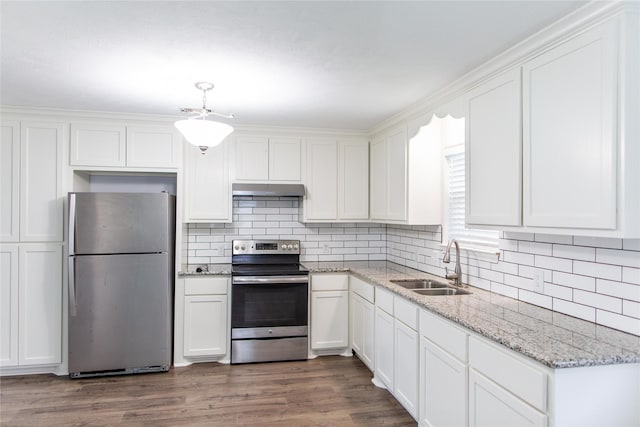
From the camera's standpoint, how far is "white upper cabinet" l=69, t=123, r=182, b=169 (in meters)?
3.70

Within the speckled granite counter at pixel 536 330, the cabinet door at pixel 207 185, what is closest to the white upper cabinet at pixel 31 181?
the cabinet door at pixel 207 185

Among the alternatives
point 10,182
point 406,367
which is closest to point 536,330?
point 406,367

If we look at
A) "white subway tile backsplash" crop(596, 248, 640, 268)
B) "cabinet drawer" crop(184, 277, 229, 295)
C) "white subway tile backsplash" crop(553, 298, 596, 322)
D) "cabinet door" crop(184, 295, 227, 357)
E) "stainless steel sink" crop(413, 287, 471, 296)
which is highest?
"white subway tile backsplash" crop(596, 248, 640, 268)

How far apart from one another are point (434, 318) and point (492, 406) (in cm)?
61

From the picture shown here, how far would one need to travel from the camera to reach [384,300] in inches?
126

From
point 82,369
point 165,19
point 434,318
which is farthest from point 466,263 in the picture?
point 82,369

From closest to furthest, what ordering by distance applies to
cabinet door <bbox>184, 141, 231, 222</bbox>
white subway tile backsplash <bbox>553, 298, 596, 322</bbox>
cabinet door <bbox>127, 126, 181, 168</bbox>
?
white subway tile backsplash <bbox>553, 298, 596, 322</bbox>, cabinet door <bbox>127, 126, 181, 168</bbox>, cabinet door <bbox>184, 141, 231, 222</bbox>

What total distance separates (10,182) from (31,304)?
1.07 m

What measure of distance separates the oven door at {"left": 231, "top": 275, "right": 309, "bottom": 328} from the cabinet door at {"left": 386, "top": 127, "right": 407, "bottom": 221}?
3.55 ft

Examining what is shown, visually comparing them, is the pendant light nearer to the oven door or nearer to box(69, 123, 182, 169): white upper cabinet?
box(69, 123, 182, 169): white upper cabinet

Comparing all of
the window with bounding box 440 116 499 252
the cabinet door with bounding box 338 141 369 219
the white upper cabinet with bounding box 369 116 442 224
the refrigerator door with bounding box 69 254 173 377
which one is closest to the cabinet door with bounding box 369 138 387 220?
the cabinet door with bounding box 338 141 369 219

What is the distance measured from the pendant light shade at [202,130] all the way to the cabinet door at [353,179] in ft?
6.16

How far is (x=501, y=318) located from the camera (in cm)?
215

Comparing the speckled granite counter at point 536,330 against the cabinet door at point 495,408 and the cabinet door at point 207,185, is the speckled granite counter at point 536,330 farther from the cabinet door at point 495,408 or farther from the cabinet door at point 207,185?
the cabinet door at point 207,185
